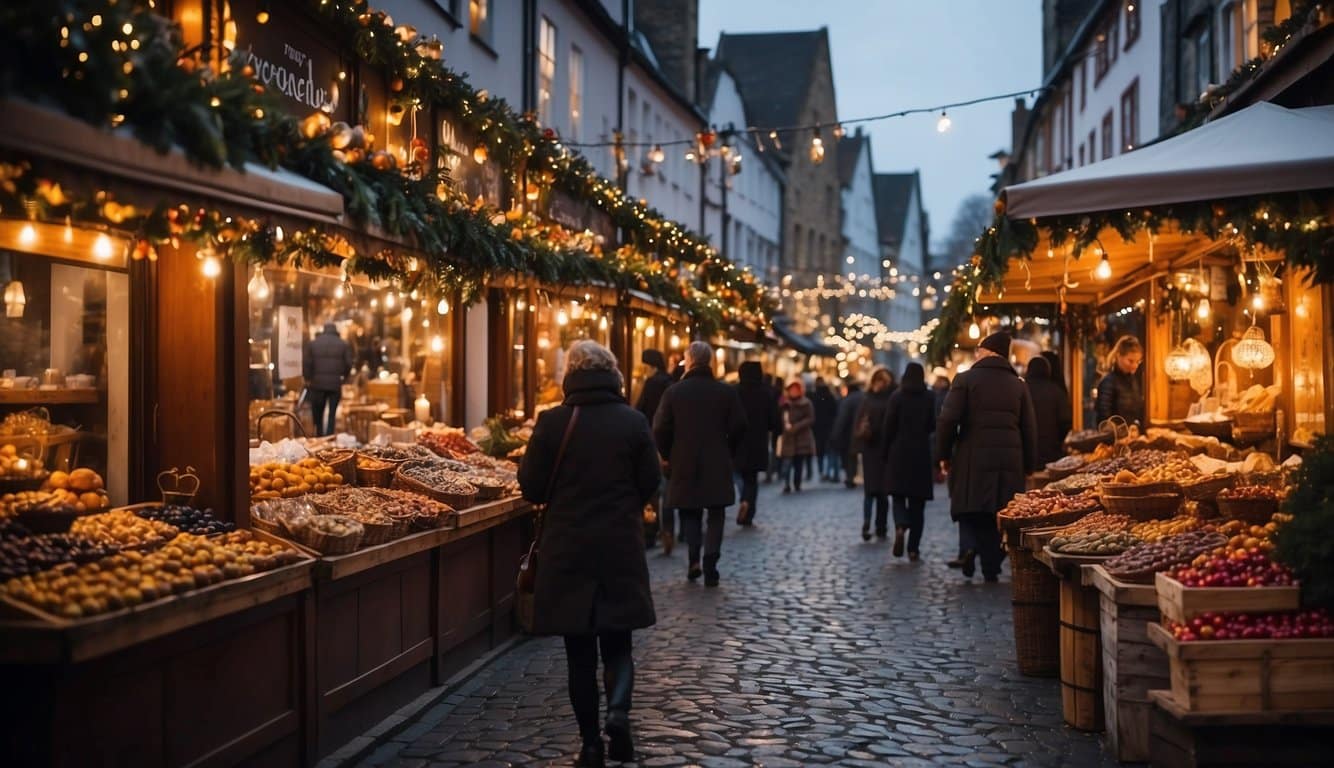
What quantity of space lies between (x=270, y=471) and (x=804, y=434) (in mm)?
17761

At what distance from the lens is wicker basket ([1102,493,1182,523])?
9.00 meters

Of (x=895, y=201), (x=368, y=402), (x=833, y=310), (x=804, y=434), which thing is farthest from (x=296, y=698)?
(x=895, y=201)

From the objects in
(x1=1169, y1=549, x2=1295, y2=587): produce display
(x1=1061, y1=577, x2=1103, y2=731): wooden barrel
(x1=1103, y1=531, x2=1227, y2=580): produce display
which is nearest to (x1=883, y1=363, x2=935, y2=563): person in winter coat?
(x1=1061, y1=577, x2=1103, y2=731): wooden barrel

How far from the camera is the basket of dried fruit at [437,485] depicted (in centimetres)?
949

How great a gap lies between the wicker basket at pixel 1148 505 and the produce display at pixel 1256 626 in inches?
98.5

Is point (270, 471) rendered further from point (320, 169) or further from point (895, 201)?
point (895, 201)

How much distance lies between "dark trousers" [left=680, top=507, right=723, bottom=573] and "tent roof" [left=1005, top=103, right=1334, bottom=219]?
17.7 feet

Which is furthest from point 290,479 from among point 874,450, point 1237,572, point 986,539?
point 874,450

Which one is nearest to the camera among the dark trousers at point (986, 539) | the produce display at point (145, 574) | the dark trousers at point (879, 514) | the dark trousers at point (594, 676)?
the produce display at point (145, 574)

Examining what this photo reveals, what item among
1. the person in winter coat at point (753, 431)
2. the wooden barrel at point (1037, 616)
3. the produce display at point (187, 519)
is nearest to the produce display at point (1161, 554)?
the wooden barrel at point (1037, 616)

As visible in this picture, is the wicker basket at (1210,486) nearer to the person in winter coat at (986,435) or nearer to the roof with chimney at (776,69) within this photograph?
the person in winter coat at (986,435)

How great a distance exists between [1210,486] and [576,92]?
1708cm

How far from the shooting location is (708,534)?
13.1m

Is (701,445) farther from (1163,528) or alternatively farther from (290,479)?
(1163,528)
